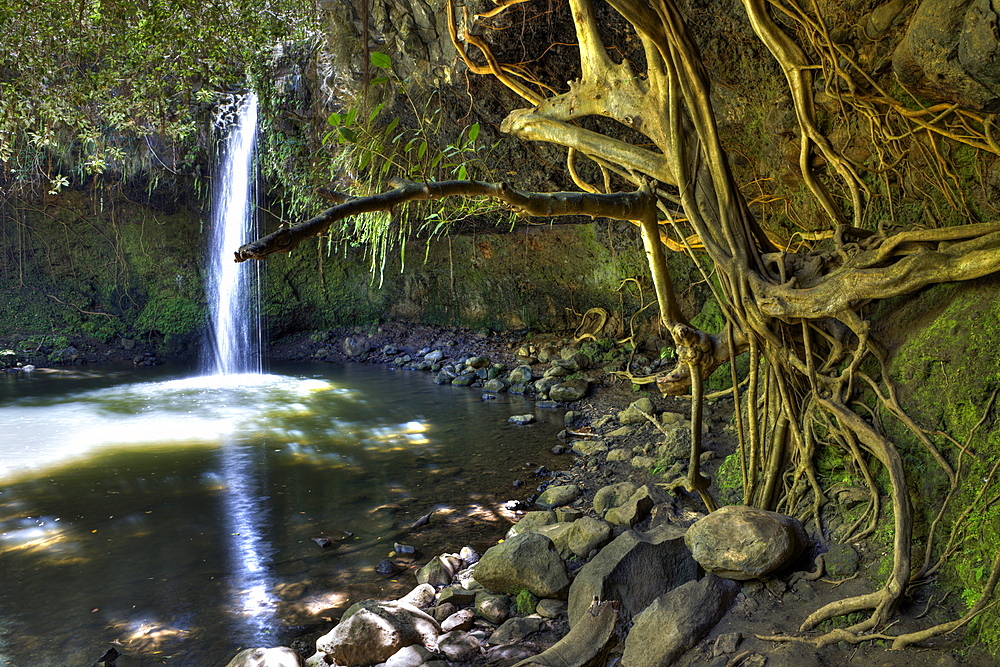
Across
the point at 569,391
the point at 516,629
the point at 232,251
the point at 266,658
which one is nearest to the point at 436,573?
the point at 516,629

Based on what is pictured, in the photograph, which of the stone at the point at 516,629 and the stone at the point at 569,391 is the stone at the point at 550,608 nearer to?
the stone at the point at 516,629

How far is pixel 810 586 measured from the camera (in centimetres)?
249

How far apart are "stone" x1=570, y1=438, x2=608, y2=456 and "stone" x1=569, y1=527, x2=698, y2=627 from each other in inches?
103

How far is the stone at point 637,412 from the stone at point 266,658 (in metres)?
3.87

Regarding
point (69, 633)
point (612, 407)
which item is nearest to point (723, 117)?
point (612, 407)

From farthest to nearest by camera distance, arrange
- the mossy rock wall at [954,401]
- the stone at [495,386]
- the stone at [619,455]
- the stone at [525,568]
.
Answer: the stone at [495,386]
the stone at [619,455]
the stone at [525,568]
the mossy rock wall at [954,401]

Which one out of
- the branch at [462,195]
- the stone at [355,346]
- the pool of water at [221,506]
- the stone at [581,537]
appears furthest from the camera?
the stone at [355,346]

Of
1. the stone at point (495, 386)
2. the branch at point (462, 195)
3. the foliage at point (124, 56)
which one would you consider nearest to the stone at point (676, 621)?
the branch at point (462, 195)

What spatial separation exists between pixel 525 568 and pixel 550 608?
0.71 ft

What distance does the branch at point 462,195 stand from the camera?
1816 millimetres

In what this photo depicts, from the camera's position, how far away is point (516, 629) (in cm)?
281

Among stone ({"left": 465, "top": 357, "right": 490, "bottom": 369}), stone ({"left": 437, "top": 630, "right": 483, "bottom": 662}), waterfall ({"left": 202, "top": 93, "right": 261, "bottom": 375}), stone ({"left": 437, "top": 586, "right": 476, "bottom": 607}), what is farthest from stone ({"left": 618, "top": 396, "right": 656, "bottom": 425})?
waterfall ({"left": 202, "top": 93, "right": 261, "bottom": 375})

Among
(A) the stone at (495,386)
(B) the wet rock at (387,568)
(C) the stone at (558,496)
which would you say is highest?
(A) the stone at (495,386)

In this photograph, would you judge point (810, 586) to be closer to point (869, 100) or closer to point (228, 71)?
point (869, 100)
